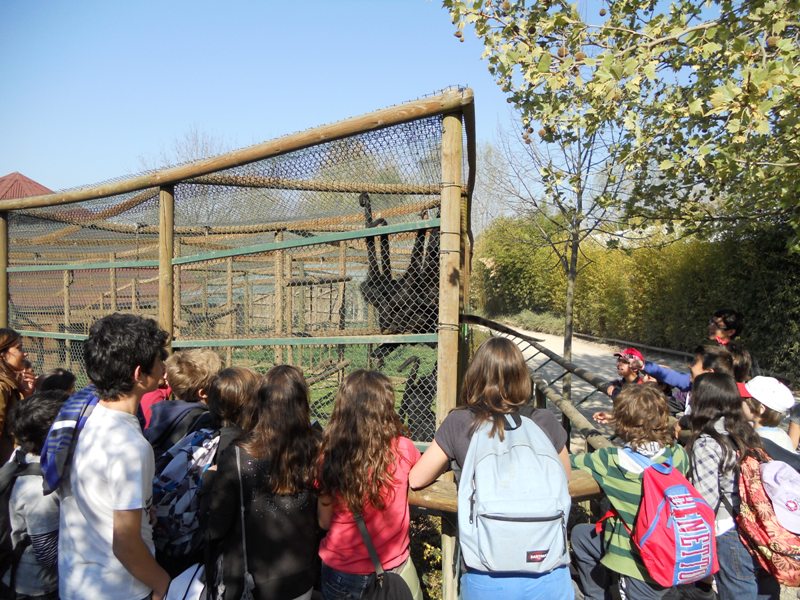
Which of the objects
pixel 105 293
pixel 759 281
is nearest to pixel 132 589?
pixel 105 293

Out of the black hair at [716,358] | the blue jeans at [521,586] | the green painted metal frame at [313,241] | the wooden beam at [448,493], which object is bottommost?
the blue jeans at [521,586]

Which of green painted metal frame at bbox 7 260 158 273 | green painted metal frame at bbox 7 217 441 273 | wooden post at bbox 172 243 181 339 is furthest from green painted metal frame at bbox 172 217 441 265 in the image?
green painted metal frame at bbox 7 260 158 273

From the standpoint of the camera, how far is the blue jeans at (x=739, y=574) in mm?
2359

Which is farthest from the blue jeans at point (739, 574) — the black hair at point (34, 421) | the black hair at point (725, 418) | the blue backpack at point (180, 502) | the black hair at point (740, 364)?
the black hair at point (34, 421)

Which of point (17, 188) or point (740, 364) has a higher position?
point (17, 188)

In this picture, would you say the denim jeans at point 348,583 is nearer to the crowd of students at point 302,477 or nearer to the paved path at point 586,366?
the crowd of students at point 302,477

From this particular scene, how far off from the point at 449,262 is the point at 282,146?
134cm

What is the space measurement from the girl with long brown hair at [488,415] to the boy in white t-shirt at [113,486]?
1.00 meters

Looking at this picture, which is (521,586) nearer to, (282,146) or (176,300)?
(282,146)

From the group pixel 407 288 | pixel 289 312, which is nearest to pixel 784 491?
pixel 407 288

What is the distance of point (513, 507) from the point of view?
5.75ft

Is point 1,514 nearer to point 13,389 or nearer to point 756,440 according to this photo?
point 13,389

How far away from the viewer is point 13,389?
2832 mm

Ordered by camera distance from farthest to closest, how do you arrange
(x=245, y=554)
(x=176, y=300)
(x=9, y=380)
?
1. (x=176, y=300)
2. (x=9, y=380)
3. (x=245, y=554)
